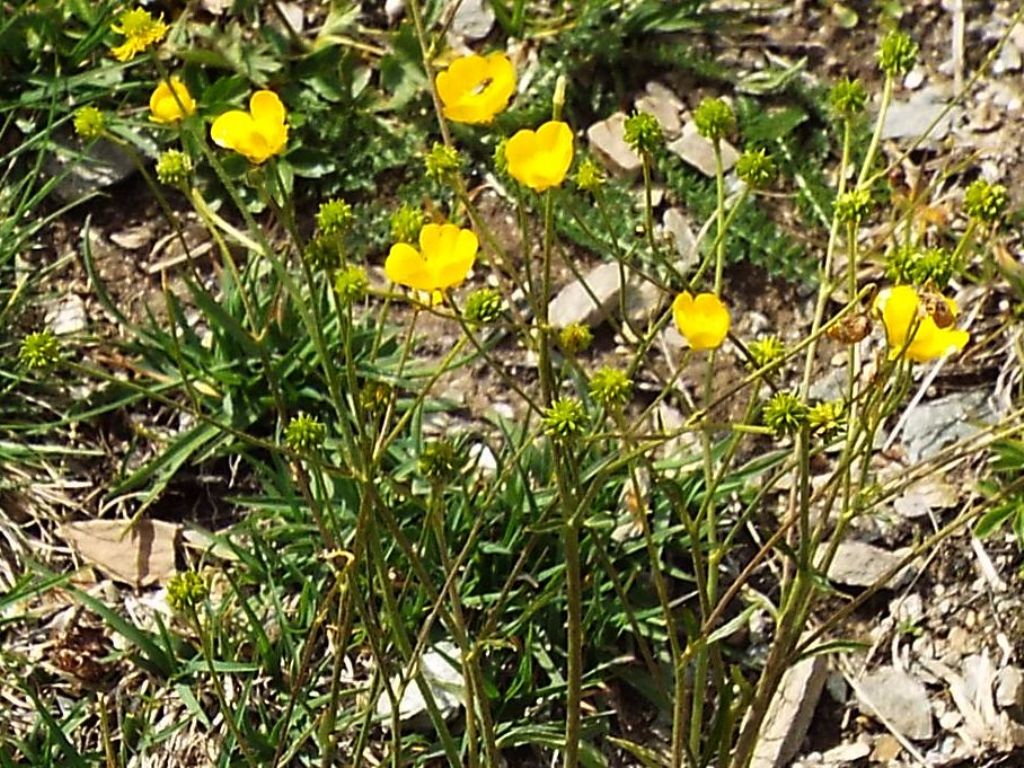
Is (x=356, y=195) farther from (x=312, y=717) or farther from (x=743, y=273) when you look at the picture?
(x=312, y=717)

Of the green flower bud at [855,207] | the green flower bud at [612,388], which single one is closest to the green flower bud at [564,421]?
the green flower bud at [612,388]

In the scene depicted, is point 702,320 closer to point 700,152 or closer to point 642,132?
point 642,132

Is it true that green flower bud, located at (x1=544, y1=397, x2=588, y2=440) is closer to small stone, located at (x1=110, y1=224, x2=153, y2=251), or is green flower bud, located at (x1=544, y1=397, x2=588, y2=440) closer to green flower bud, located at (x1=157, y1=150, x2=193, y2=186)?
green flower bud, located at (x1=157, y1=150, x2=193, y2=186)

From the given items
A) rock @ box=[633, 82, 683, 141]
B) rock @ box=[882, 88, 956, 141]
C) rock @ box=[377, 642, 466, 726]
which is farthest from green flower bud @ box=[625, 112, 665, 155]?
rock @ box=[882, 88, 956, 141]

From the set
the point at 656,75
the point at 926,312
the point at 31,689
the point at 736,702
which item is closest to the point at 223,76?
the point at 656,75

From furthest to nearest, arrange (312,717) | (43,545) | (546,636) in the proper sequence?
(43,545) < (546,636) < (312,717)
